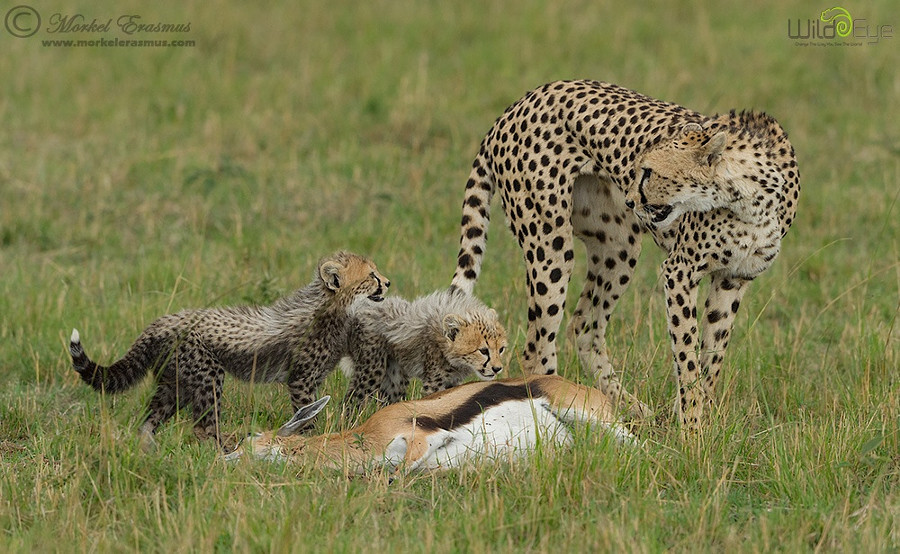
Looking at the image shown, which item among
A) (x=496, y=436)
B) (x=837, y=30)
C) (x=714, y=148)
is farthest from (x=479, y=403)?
(x=837, y=30)

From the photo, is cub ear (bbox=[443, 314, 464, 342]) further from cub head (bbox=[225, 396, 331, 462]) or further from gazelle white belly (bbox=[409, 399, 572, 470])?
cub head (bbox=[225, 396, 331, 462])

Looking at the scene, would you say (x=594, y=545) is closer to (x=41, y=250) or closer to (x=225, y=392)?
(x=225, y=392)

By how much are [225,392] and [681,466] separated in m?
1.93

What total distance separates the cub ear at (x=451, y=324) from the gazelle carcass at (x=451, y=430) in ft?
1.63

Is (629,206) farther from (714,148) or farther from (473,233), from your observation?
(473,233)

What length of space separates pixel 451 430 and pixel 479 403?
15 centimetres

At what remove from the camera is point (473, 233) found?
527 centimetres

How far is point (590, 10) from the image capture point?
10.9m

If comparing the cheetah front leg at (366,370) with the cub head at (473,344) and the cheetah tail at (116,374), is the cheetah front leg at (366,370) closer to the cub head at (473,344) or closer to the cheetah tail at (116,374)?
the cub head at (473,344)

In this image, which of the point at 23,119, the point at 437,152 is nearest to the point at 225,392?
the point at 437,152

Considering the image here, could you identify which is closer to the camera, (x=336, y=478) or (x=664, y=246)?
(x=336, y=478)

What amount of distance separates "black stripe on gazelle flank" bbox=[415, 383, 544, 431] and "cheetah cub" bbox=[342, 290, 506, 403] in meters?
0.48

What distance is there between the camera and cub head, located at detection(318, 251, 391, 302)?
16.2 ft

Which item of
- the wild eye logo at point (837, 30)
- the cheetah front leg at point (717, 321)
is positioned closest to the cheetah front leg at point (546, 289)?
the cheetah front leg at point (717, 321)
